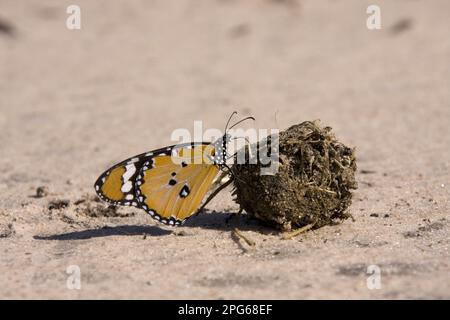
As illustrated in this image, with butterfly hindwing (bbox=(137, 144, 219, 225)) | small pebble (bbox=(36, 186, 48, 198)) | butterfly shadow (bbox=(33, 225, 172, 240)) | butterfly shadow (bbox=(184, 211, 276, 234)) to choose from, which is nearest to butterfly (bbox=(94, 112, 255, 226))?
butterfly hindwing (bbox=(137, 144, 219, 225))

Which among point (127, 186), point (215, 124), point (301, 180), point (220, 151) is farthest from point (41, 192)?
point (215, 124)

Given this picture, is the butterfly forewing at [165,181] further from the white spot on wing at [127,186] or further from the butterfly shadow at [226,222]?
the butterfly shadow at [226,222]

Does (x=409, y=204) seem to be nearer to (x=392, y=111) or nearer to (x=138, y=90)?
(x=392, y=111)

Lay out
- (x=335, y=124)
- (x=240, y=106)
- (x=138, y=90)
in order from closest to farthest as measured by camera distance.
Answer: (x=335, y=124)
(x=240, y=106)
(x=138, y=90)

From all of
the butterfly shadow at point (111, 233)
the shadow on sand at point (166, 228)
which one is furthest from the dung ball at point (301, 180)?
the butterfly shadow at point (111, 233)

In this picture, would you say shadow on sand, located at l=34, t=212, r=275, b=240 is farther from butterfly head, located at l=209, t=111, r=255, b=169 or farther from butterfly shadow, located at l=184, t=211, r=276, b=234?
butterfly head, located at l=209, t=111, r=255, b=169

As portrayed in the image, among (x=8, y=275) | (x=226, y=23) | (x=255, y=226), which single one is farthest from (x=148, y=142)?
(x=226, y=23)

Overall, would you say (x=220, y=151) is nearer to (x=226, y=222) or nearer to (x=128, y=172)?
(x=226, y=222)
